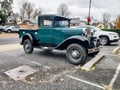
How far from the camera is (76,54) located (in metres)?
7.67

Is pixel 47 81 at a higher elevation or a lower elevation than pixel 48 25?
lower

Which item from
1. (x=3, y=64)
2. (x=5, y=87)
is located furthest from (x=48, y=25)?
(x=5, y=87)

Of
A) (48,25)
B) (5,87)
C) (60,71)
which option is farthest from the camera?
(48,25)

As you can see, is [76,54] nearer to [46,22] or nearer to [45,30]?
[45,30]

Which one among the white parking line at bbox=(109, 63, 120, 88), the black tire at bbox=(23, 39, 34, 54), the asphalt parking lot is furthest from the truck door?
the white parking line at bbox=(109, 63, 120, 88)

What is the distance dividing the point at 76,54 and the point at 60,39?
3.82 feet

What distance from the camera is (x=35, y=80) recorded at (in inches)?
216

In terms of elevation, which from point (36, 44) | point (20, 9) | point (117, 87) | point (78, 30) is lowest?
point (117, 87)

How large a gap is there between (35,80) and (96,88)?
5.68ft

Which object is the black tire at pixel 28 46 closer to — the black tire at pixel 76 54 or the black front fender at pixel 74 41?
the black front fender at pixel 74 41

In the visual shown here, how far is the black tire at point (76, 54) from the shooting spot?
749 centimetres

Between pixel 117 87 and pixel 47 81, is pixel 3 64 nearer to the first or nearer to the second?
pixel 47 81

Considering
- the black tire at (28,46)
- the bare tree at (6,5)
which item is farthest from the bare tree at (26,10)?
the black tire at (28,46)

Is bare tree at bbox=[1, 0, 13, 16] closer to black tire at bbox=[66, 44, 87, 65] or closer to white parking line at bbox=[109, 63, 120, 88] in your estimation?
black tire at bbox=[66, 44, 87, 65]
